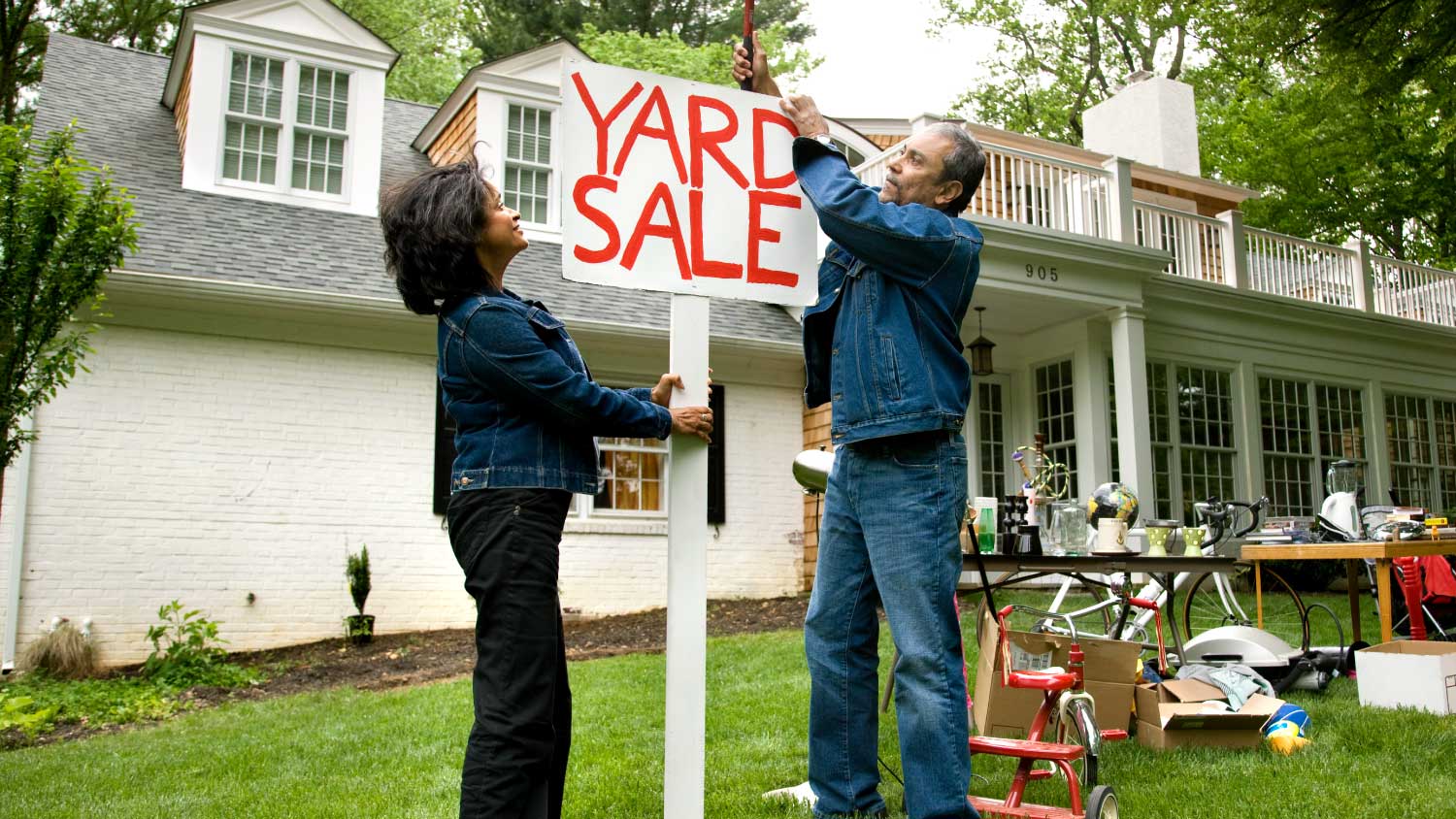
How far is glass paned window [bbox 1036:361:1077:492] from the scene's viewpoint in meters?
12.2

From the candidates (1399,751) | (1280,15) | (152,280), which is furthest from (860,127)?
(1399,751)

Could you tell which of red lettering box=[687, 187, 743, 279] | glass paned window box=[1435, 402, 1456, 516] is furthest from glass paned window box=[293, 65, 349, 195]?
glass paned window box=[1435, 402, 1456, 516]

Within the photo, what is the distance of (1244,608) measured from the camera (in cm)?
973

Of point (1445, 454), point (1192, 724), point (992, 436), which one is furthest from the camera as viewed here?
point (1445, 454)

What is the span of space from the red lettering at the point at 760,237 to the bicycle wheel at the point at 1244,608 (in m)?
4.55

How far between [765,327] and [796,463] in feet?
22.5

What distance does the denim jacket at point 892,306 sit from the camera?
2.56 metres

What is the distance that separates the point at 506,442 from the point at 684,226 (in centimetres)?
64

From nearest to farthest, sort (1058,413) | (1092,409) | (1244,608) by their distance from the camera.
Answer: (1244,608)
(1092,409)
(1058,413)

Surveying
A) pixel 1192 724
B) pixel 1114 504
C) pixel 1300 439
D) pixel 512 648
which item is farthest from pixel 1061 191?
pixel 512 648

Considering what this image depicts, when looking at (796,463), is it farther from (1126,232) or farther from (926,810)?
(1126,232)

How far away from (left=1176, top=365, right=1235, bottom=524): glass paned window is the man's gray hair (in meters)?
10.2

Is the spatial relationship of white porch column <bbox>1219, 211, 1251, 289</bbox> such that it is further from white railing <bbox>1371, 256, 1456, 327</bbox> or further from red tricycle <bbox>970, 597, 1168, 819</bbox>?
red tricycle <bbox>970, 597, 1168, 819</bbox>

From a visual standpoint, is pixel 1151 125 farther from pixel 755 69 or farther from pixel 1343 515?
pixel 755 69
